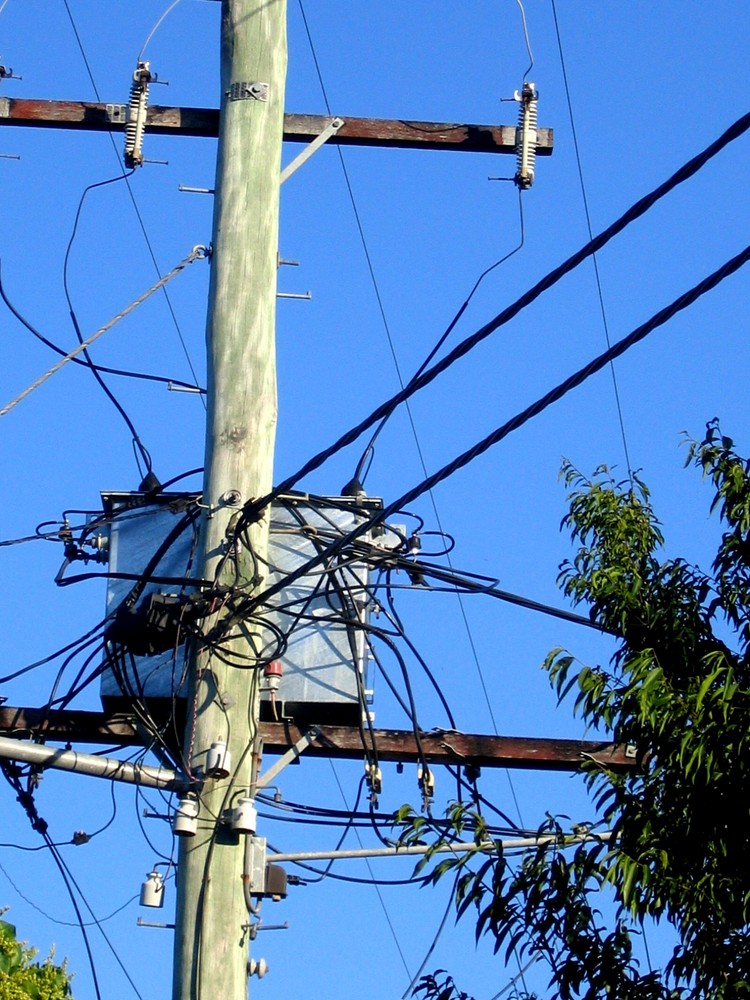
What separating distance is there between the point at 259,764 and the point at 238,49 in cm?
345

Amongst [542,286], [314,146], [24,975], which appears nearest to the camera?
[542,286]

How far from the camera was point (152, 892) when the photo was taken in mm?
7402

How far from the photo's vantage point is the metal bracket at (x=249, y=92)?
27.6ft

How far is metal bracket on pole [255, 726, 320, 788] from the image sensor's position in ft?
26.0

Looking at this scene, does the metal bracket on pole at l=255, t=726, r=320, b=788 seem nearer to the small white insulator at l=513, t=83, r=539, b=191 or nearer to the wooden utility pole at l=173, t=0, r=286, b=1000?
the wooden utility pole at l=173, t=0, r=286, b=1000

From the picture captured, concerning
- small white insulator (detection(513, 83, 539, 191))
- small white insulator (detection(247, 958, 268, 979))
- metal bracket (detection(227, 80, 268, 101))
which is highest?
small white insulator (detection(513, 83, 539, 191))

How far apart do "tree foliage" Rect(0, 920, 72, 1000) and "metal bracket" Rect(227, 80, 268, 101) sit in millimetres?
6551

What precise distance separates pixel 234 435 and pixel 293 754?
61.8 inches

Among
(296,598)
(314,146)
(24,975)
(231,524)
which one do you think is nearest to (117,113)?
(314,146)

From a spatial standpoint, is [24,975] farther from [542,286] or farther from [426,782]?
[542,286]

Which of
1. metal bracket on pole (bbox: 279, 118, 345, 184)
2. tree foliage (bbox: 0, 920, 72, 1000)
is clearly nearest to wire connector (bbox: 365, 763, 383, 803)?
metal bracket on pole (bbox: 279, 118, 345, 184)

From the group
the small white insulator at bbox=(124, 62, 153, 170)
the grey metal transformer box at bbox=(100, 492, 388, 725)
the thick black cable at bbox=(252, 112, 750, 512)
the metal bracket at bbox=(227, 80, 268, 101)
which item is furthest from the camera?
the small white insulator at bbox=(124, 62, 153, 170)

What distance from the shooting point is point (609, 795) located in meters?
7.22

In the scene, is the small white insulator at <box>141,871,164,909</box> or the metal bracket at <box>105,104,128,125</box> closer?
the small white insulator at <box>141,871,164,909</box>
